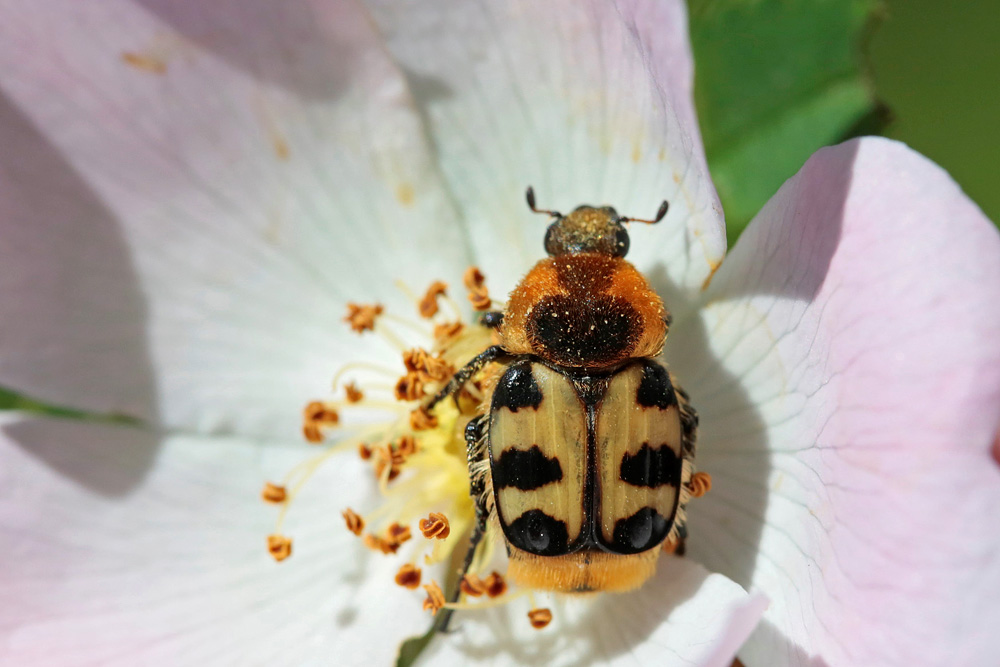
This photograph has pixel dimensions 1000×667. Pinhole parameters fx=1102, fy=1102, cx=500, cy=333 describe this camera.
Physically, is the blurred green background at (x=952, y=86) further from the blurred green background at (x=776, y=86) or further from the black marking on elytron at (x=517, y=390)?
the black marking on elytron at (x=517, y=390)

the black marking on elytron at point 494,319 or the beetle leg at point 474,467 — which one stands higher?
the black marking on elytron at point 494,319

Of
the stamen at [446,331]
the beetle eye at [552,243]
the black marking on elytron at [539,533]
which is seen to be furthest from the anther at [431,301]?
the black marking on elytron at [539,533]

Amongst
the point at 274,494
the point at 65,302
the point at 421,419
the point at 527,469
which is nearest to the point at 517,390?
the point at 527,469

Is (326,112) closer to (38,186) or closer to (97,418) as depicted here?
(38,186)

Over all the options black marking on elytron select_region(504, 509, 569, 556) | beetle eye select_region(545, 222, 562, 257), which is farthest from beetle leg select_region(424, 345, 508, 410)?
black marking on elytron select_region(504, 509, 569, 556)

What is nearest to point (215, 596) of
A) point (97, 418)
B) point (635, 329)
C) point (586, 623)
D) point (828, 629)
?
point (97, 418)

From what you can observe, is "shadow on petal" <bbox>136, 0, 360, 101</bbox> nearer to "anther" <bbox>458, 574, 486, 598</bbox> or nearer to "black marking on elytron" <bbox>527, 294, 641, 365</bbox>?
"black marking on elytron" <bbox>527, 294, 641, 365</bbox>

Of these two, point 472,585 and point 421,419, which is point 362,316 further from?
point 472,585
